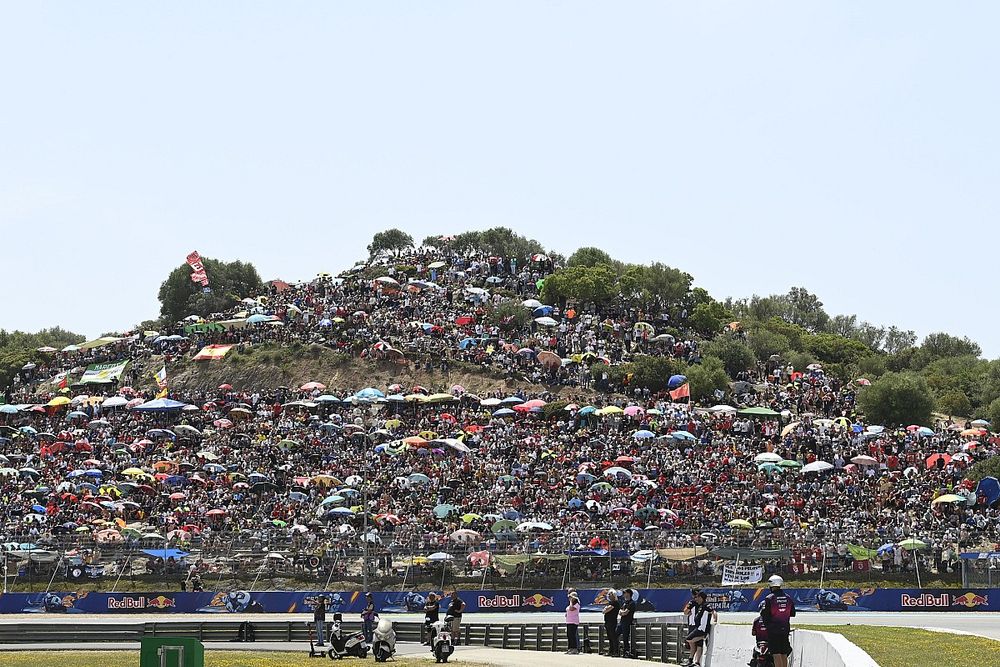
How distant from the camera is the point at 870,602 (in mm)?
47531

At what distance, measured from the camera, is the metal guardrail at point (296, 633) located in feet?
117

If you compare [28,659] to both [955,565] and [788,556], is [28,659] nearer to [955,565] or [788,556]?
[788,556]

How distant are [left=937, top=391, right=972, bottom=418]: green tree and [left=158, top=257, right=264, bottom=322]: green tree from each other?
258ft

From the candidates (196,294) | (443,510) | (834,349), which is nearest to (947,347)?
(834,349)

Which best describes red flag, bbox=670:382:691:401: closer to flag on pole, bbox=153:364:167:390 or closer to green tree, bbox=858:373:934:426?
green tree, bbox=858:373:934:426

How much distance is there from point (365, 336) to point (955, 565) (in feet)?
226

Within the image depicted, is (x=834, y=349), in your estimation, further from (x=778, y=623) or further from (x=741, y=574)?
(x=778, y=623)

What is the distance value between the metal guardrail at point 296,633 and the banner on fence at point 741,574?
38.3 feet

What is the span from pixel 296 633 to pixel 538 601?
11.4 metres

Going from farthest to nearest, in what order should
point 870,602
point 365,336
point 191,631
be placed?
point 365,336
point 870,602
point 191,631

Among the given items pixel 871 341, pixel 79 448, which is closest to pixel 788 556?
pixel 79 448

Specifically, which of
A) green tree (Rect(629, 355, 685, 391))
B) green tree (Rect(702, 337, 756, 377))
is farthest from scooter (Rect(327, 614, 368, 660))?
green tree (Rect(702, 337, 756, 377))

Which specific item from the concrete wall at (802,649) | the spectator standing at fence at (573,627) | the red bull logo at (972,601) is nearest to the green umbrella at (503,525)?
the red bull logo at (972,601)

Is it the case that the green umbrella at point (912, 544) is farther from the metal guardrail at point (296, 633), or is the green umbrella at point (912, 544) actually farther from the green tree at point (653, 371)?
the green tree at point (653, 371)
